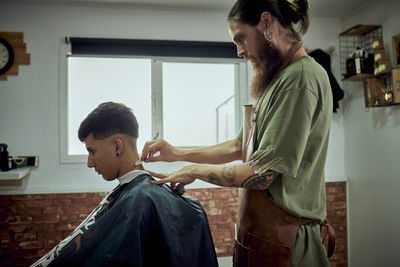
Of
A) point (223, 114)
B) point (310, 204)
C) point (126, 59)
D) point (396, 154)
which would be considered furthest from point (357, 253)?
point (126, 59)

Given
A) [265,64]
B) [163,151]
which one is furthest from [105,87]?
[265,64]

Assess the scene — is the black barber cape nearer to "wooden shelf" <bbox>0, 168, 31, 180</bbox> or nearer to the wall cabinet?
"wooden shelf" <bbox>0, 168, 31, 180</bbox>

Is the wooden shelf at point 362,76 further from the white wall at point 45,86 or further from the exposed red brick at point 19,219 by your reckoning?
the exposed red brick at point 19,219

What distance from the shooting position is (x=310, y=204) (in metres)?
1.24

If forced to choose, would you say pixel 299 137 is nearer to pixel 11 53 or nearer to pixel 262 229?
pixel 262 229

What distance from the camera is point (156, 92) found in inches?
131

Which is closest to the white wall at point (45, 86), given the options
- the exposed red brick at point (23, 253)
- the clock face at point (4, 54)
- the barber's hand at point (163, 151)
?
the clock face at point (4, 54)

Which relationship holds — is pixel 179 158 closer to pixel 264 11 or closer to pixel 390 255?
pixel 264 11

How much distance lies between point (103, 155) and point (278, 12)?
1.03 m

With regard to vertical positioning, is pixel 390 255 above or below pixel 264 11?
below

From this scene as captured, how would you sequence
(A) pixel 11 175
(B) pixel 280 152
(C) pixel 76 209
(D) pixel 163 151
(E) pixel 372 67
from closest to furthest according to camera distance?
(B) pixel 280 152
(D) pixel 163 151
(A) pixel 11 175
(E) pixel 372 67
(C) pixel 76 209

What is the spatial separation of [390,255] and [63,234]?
3282 millimetres

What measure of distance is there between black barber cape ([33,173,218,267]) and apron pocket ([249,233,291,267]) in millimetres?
177

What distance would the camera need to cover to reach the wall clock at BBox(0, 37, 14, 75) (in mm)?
3043
